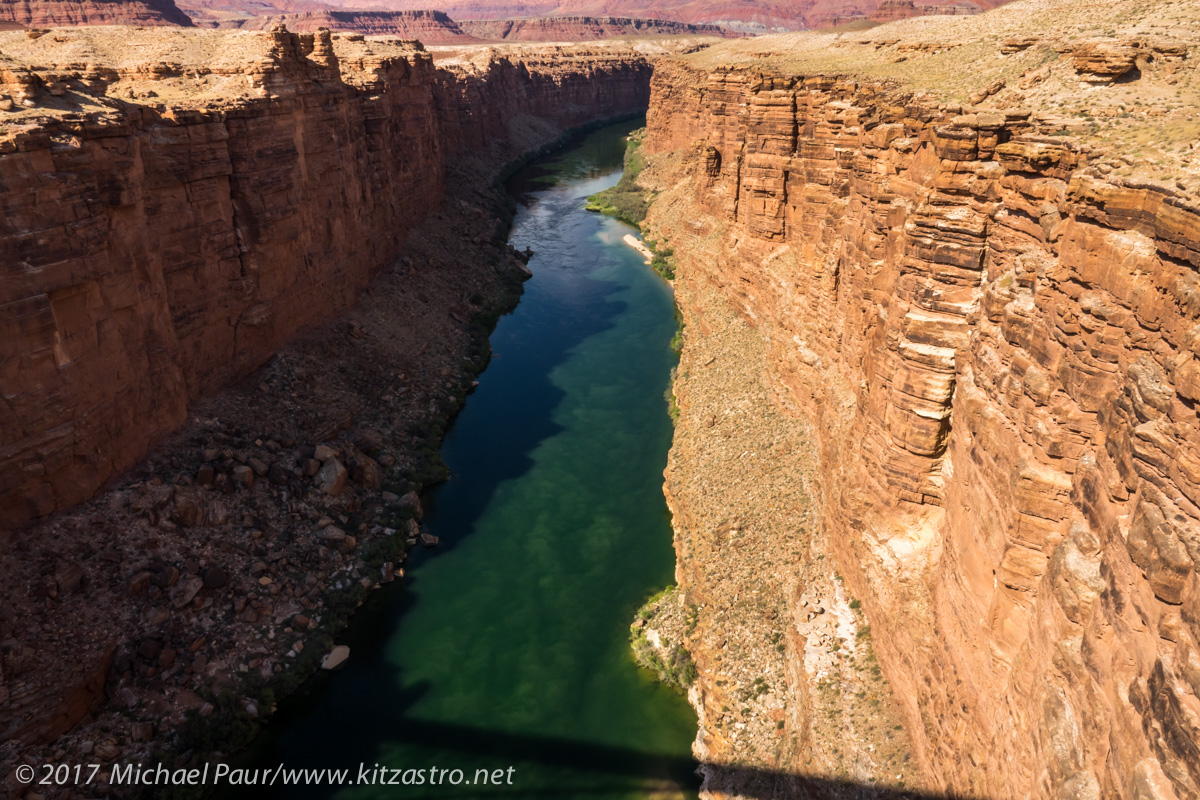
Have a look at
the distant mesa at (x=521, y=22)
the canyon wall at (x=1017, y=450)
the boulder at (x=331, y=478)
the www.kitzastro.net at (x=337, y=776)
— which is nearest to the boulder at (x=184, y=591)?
the www.kitzastro.net at (x=337, y=776)

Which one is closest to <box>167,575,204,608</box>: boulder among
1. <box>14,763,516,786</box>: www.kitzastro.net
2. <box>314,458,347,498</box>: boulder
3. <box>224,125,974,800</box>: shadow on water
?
<box>224,125,974,800</box>: shadow on water

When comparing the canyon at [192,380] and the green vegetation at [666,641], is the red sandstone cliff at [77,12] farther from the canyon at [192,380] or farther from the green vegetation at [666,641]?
the green vegetation at [666,641]

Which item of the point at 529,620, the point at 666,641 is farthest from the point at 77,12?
the point at 666,641

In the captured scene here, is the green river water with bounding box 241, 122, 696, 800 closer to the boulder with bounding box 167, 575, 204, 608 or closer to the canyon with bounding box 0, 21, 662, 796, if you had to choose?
the canyon with bounding box 0, 21, 662, 796

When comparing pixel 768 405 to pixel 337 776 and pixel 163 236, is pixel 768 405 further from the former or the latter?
pixel 163 236

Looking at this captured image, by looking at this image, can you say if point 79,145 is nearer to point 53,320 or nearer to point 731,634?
point 53,320

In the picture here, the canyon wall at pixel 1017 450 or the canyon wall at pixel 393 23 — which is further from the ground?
the canyon wall at pixel 393 23
